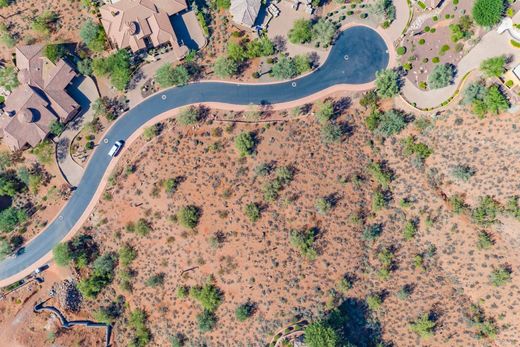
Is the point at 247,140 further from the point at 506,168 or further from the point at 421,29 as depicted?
the point at 506,168

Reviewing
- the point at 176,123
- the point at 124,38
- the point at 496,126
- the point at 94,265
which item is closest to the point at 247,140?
the point at 176,123

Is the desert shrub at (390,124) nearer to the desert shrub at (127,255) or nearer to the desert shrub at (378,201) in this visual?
the desert shrub at (378,201)

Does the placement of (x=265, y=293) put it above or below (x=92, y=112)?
below

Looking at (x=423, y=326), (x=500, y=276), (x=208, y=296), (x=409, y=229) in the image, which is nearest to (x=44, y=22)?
(x=208, y=296)

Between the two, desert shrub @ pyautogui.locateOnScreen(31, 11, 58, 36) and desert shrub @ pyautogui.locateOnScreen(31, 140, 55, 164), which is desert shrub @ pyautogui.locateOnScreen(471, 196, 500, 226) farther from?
desert shrub @ pyautogui.locateOnScreen(31, 11, 58, 36)

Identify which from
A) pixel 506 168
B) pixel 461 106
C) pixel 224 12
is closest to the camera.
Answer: pixel 506 168
